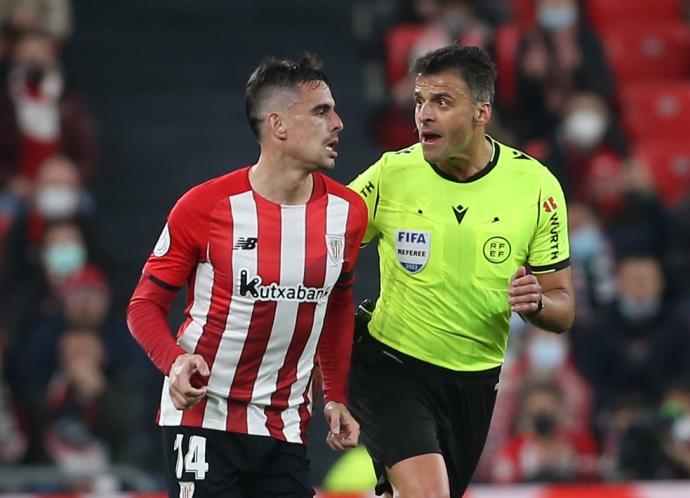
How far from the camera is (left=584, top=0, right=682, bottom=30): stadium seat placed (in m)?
13.8

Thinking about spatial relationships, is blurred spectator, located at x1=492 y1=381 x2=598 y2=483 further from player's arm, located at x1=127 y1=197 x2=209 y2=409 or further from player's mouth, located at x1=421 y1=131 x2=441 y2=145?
player's arm, located at x1=127 y1=197 x2=209 y2=409

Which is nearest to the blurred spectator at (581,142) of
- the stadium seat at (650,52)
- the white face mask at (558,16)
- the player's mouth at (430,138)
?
the white face mask at (558,16)

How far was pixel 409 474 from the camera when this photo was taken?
236 inches

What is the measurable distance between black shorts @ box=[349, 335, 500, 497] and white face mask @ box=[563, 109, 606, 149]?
215 inches

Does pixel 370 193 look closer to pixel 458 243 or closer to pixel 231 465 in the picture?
pixel 458 243

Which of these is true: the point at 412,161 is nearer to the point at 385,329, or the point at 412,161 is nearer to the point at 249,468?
the point at 385,329

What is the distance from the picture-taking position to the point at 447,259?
6125 millimetres

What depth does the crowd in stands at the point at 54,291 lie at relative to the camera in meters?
9.92

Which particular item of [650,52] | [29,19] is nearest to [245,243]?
[29,19]

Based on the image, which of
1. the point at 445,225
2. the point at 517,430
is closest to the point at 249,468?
the point at 445,225

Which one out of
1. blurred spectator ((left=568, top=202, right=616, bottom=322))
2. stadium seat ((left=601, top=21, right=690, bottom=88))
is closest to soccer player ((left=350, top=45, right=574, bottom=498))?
blurred spectator ((left=568, top=202, right=616, bottom=322))

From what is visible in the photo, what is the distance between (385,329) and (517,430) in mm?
3522

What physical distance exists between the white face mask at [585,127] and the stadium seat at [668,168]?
0.82 m

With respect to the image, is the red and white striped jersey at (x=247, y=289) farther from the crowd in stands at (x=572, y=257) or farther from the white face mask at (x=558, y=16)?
the white face mask at (x=558, y=16)
